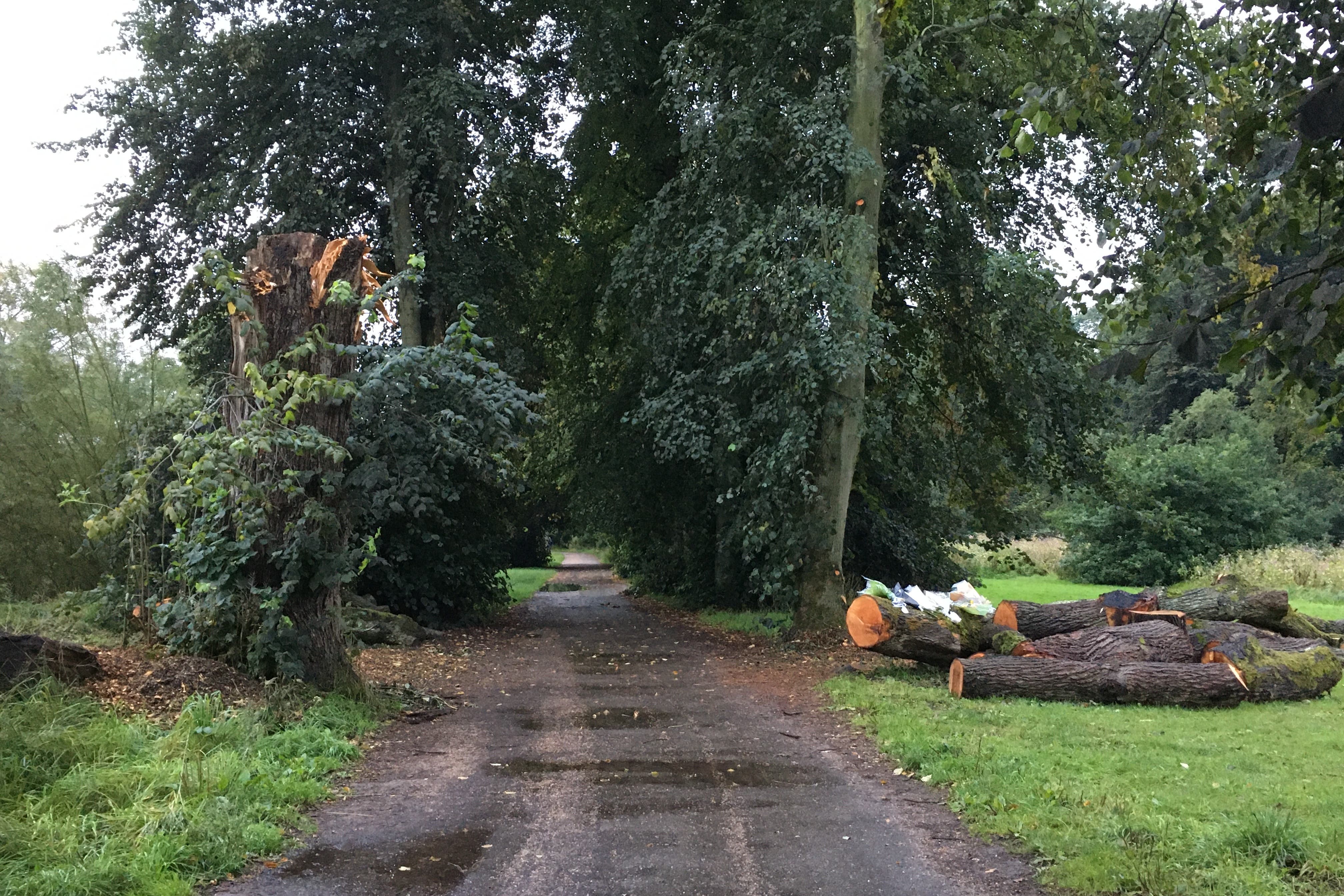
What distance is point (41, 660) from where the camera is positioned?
694 centimetres

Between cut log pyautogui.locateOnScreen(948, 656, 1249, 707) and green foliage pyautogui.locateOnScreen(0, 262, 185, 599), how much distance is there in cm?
1202

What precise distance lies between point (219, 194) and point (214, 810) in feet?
46.0

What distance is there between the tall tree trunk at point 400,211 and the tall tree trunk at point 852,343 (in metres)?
7.79

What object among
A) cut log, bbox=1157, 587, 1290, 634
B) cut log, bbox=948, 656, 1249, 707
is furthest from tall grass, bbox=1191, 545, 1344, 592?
cut log, bbox=948, 656, 1249, 707

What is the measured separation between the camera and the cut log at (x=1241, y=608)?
475 inches

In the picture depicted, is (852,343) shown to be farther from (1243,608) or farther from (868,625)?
(1243,608)

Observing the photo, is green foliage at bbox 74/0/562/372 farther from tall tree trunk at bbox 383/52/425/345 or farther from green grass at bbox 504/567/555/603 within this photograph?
green grass at bbox 504/567/555/603

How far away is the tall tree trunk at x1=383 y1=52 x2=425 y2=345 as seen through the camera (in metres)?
17.6

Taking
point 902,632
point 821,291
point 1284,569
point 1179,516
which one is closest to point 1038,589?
point 1179,516

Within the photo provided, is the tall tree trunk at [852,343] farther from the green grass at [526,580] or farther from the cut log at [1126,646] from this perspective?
the green grass at [526,580]

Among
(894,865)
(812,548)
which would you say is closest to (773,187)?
(812,548)

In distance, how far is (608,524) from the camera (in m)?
22.4

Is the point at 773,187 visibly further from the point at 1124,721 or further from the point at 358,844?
the point at 358,844

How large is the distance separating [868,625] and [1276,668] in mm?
3991
